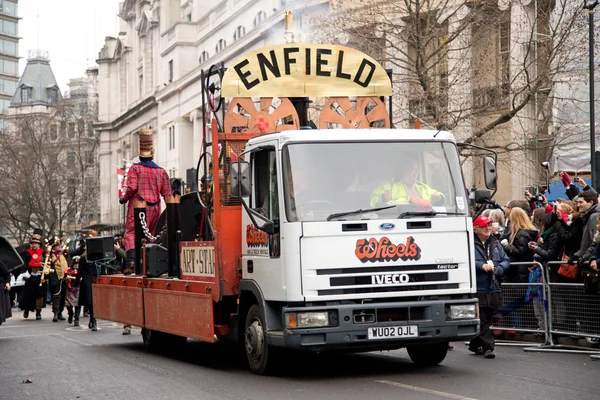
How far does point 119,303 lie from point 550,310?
654 cm

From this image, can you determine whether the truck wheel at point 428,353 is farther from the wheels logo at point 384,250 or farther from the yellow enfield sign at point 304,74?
the yellow enfield sign at point 304,74

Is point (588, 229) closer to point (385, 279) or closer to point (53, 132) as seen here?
point (385, 279)

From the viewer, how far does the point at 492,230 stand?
1389cm

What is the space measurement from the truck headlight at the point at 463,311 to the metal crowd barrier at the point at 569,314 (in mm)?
2650

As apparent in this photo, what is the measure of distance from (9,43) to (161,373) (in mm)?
149268

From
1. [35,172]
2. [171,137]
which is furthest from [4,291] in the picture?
[171,137]

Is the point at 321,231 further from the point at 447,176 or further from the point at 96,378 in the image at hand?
the point at 96,378

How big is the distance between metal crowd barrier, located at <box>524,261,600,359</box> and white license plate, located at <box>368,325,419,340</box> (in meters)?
3.32

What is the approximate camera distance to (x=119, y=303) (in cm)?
1672

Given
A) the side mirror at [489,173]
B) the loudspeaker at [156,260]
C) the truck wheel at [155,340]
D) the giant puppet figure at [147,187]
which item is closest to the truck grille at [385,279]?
Result: the side mirror at [489,173]

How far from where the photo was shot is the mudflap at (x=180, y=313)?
12578mm

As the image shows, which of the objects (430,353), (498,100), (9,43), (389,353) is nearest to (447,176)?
(430,353)

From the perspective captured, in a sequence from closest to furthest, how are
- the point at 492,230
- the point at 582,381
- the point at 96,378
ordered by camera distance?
the point at 582,381 < the point at 96,378 < the point at 492,230

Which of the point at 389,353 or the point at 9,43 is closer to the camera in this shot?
the point at 389,353
